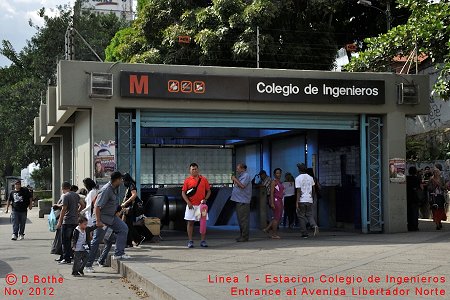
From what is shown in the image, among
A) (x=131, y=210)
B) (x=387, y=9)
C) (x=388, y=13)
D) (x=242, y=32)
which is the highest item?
(x=387, y=9)

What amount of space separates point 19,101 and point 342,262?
120 ft

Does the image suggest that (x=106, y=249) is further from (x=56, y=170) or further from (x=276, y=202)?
(x=56, y=170)

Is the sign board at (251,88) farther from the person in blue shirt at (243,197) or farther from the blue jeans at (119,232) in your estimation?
the blue jeans at (119,232)

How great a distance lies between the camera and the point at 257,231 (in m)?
18.2

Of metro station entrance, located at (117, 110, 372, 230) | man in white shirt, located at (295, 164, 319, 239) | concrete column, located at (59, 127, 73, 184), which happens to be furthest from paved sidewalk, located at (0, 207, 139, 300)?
concrete column, located at (59, 127, 73, 184)

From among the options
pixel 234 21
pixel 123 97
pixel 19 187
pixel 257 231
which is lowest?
pixel 257 231

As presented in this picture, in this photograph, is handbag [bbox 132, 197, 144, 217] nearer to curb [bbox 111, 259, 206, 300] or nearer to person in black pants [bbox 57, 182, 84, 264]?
person in black pants [bbox 57, 182, 84, 264]

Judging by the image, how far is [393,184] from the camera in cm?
1659

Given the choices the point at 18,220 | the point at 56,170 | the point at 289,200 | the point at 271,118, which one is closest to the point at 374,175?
the point at 289,200

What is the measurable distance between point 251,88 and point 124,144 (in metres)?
3.27

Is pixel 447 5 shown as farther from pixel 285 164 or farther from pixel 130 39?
pixel 130 39

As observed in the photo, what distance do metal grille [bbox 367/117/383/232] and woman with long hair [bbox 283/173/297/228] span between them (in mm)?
2396

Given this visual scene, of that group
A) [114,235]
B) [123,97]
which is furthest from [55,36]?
[114,235]

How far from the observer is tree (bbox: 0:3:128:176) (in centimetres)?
4225
